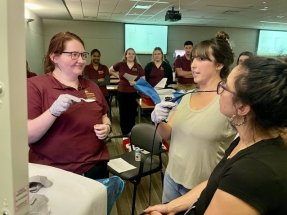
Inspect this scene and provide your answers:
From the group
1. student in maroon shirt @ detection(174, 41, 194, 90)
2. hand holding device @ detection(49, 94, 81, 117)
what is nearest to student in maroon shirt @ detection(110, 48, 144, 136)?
student in maroon shirt @ detection(174, 41, 194, 90)

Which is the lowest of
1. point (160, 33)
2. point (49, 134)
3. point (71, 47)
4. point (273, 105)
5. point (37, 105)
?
point (49, 134)

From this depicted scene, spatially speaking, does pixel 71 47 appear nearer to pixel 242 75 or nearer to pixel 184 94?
pixel 184 94

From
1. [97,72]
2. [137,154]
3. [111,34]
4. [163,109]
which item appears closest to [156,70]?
[97,72]

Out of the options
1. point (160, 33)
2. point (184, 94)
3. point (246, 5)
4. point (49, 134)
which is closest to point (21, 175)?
point (49, 134)

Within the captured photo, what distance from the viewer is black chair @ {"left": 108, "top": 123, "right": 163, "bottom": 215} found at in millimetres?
2334

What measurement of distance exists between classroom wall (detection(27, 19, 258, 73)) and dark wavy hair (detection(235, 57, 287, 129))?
8.95 m

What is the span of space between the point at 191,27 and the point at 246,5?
489cm

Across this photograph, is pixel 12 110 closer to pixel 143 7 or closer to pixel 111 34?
pixel 143 7

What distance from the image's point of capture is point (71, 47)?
4.70 ft

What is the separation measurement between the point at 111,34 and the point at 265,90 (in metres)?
9.88

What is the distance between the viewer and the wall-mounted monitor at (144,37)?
404 inches

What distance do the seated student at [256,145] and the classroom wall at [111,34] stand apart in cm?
895

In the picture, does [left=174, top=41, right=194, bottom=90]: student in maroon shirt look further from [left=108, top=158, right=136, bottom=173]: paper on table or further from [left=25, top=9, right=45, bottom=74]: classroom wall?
[left=25, top=9, right=45, bottom=74]: classroom wall

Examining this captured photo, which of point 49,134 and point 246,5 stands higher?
point 246,5
